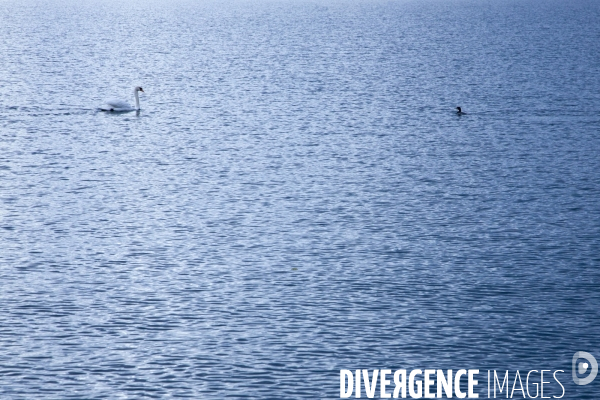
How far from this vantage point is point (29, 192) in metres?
49.4

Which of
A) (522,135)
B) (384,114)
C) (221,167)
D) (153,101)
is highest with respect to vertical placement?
(153,101)

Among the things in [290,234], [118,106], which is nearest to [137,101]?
[118,106]

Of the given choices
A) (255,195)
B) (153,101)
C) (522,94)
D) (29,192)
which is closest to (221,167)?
(255,195)

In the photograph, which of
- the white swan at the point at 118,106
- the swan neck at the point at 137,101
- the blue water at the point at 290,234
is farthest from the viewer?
the white swan at the point at 118,106

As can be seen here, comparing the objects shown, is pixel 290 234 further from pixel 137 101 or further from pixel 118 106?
pixel 118 106

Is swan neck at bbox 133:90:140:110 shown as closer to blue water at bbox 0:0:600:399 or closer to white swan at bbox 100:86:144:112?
white swan at bbox 100:86:144:112

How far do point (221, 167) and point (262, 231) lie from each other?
13.6m

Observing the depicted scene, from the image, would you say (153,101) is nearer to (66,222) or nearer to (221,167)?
(221,167)

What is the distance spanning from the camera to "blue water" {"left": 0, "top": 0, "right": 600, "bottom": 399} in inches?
1166

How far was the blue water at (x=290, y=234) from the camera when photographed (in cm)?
2961

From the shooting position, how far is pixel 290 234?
42375mm

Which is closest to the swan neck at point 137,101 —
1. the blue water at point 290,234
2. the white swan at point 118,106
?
the white swan at point 118,106

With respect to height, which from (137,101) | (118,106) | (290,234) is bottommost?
(290,234)

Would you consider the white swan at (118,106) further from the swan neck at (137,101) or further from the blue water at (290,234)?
the blue water at (290,234)
